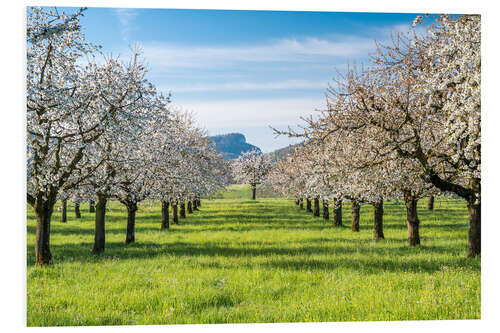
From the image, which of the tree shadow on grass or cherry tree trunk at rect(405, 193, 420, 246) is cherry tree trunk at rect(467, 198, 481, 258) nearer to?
the tree shadow on grass

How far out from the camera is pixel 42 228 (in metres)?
11.9

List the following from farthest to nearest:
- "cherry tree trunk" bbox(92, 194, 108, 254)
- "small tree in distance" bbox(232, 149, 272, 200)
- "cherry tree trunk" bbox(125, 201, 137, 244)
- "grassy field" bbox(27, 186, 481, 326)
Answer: "small tree in distance" bbox(232, 149, 272, 200), "cherry tree trunk" bbox(125, 201, 137, 244), "cherry tree trunk" bbox(92, 194, 108, 254), "grassy field" bbox(27, 186, 481, 326)

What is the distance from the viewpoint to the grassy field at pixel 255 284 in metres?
8.16

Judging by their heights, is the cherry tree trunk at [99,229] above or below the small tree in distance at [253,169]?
below

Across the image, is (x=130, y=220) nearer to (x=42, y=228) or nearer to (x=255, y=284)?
(x=42, y=228)

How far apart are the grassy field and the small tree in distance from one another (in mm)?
57949

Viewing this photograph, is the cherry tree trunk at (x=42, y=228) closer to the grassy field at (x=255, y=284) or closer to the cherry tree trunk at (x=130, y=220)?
the grassy field at (x=255, y=284)

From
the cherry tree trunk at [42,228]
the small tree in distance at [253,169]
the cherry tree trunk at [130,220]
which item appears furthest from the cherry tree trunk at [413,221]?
the small tree in distance at [253,169]

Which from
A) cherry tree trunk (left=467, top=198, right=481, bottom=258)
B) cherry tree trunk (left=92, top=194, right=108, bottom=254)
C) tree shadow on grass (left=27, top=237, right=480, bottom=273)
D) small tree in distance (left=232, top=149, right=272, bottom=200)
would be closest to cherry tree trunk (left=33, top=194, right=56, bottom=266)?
tree shadow on grass (left=27, top=237, right=480, bottom=273)

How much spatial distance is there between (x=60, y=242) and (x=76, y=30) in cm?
1270

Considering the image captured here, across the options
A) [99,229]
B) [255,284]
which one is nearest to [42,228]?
[99,229]

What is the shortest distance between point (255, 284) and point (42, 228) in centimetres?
685

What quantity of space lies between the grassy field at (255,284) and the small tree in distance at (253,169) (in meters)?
57.9

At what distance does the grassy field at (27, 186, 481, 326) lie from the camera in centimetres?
816
